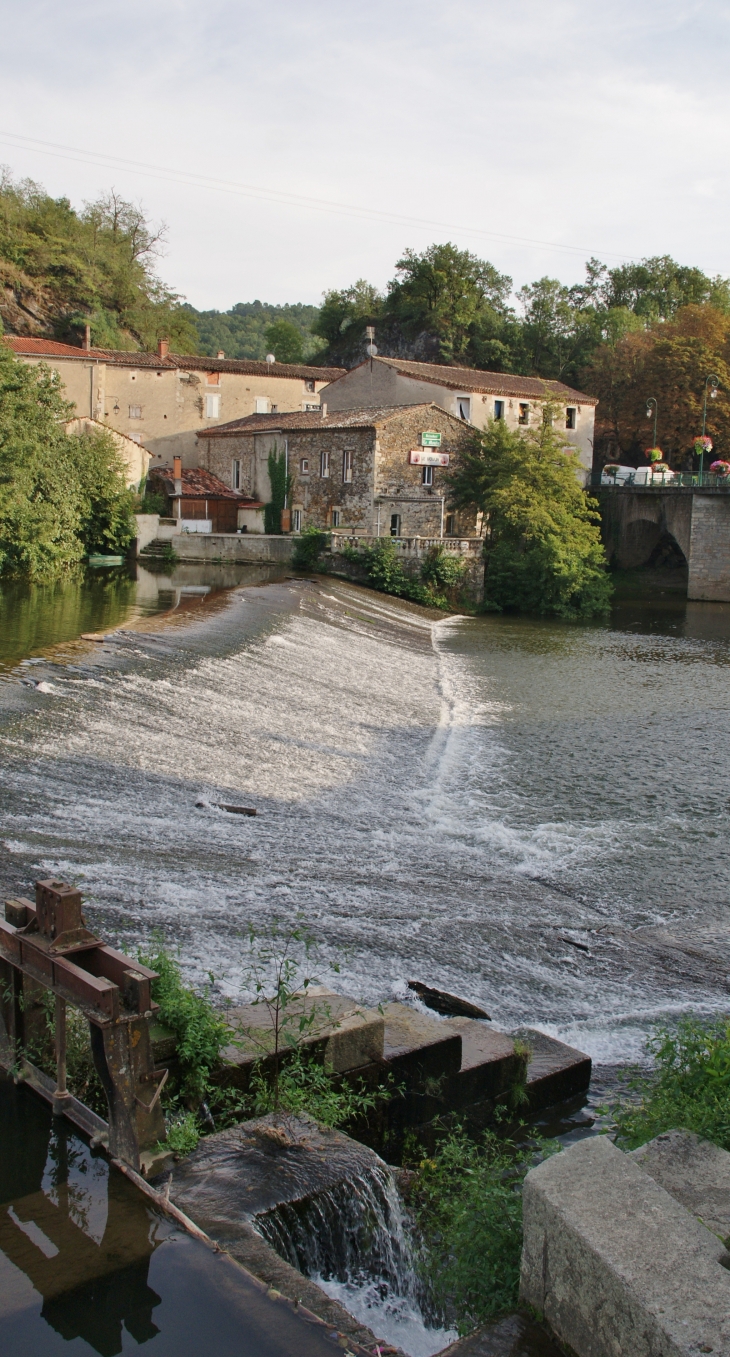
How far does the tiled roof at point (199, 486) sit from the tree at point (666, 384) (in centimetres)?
1986

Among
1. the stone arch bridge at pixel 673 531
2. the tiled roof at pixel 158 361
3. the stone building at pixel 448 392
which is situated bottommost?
the stone arch bridge at pixel 673 531

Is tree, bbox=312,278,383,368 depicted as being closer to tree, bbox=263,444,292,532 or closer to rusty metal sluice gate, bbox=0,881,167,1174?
tree, bbox=263,444,292,532

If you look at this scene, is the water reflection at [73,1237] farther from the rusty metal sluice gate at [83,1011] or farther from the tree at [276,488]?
the tree at [276,488]

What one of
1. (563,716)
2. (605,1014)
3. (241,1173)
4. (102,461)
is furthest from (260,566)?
(241,1173)

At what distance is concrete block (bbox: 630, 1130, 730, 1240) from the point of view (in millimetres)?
3943

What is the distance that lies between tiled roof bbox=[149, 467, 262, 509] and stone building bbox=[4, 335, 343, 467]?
3094 mm

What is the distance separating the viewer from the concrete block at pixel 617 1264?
301cm

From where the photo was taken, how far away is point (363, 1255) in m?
4.50

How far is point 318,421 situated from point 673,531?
1482 cm

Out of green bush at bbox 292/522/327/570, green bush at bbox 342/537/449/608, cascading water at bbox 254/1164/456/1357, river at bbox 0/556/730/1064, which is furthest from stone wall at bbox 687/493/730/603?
cascading water at bbox 254/1164/456/1357

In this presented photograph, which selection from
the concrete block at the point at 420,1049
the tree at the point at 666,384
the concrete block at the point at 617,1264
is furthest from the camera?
the tree at the point at 666,384

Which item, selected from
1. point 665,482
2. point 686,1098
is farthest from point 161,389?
point 686,1098

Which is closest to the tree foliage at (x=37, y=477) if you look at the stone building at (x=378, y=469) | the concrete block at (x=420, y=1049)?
the stone building at (x=378, y=469)

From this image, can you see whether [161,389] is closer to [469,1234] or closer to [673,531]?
[673,531]
